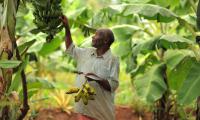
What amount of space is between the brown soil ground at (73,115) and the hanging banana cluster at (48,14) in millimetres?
3295

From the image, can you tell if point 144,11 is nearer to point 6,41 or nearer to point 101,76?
point 101,76

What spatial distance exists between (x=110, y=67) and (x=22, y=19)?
4.64 metres

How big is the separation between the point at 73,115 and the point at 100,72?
3.58 m

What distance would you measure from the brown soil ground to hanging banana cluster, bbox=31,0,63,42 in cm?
329

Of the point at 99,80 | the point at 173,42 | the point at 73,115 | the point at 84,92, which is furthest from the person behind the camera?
the point at 73,115

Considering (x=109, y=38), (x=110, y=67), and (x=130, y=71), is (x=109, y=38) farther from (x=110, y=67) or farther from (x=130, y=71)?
(x=130, y=71)

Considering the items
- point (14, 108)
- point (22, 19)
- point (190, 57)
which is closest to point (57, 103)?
point (22, 19)

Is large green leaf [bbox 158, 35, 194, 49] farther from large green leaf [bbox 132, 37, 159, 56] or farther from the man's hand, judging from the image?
the man's hand

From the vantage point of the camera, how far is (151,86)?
5855mm

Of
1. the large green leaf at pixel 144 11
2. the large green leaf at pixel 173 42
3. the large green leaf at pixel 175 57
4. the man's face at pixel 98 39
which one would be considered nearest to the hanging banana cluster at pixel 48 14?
the man's face at pixel 98 39

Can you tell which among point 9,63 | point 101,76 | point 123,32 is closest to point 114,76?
point 101,76

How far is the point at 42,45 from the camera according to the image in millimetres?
6641

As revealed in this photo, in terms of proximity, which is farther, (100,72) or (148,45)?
(148,45)

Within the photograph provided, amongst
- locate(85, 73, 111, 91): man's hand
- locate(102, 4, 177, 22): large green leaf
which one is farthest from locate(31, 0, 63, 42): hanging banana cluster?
locate(102, 4, 177, 22): large green leaf
